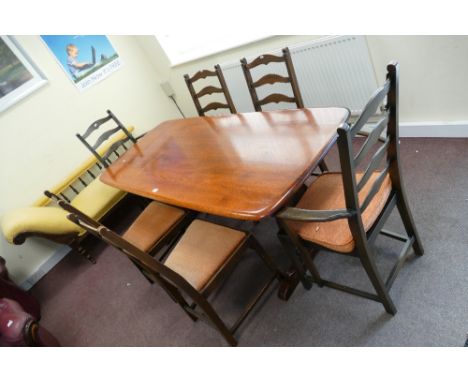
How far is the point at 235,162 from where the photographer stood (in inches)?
58.5

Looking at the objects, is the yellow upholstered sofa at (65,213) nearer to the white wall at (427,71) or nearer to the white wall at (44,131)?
the white wall at (44,131)

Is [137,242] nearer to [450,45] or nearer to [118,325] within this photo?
[118,325]

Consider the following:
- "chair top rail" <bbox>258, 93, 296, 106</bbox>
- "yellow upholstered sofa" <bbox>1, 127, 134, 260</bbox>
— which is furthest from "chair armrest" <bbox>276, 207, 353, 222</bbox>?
"yellow upholstered sofa" <bbox>1, 127, 134, 260</bbox>

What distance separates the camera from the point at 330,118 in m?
1.47

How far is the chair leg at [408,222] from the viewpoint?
137 centimetres

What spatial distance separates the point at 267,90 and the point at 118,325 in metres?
2.28

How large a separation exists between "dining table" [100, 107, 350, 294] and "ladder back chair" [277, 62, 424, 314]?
146 millimetres

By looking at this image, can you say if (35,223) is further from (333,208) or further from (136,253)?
(333,208)

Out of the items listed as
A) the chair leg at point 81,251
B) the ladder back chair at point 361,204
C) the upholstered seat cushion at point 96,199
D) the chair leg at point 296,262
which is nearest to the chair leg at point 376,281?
the ladder back chair at point 361,204

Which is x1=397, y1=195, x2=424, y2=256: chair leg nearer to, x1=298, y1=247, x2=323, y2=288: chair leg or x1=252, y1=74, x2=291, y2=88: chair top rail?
x1=298, y1=247, x2=323, y2=288: chair leg

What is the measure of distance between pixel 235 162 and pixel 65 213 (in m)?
1.71

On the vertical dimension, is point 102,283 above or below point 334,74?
below

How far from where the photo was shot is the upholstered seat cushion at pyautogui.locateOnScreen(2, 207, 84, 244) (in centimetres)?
223
